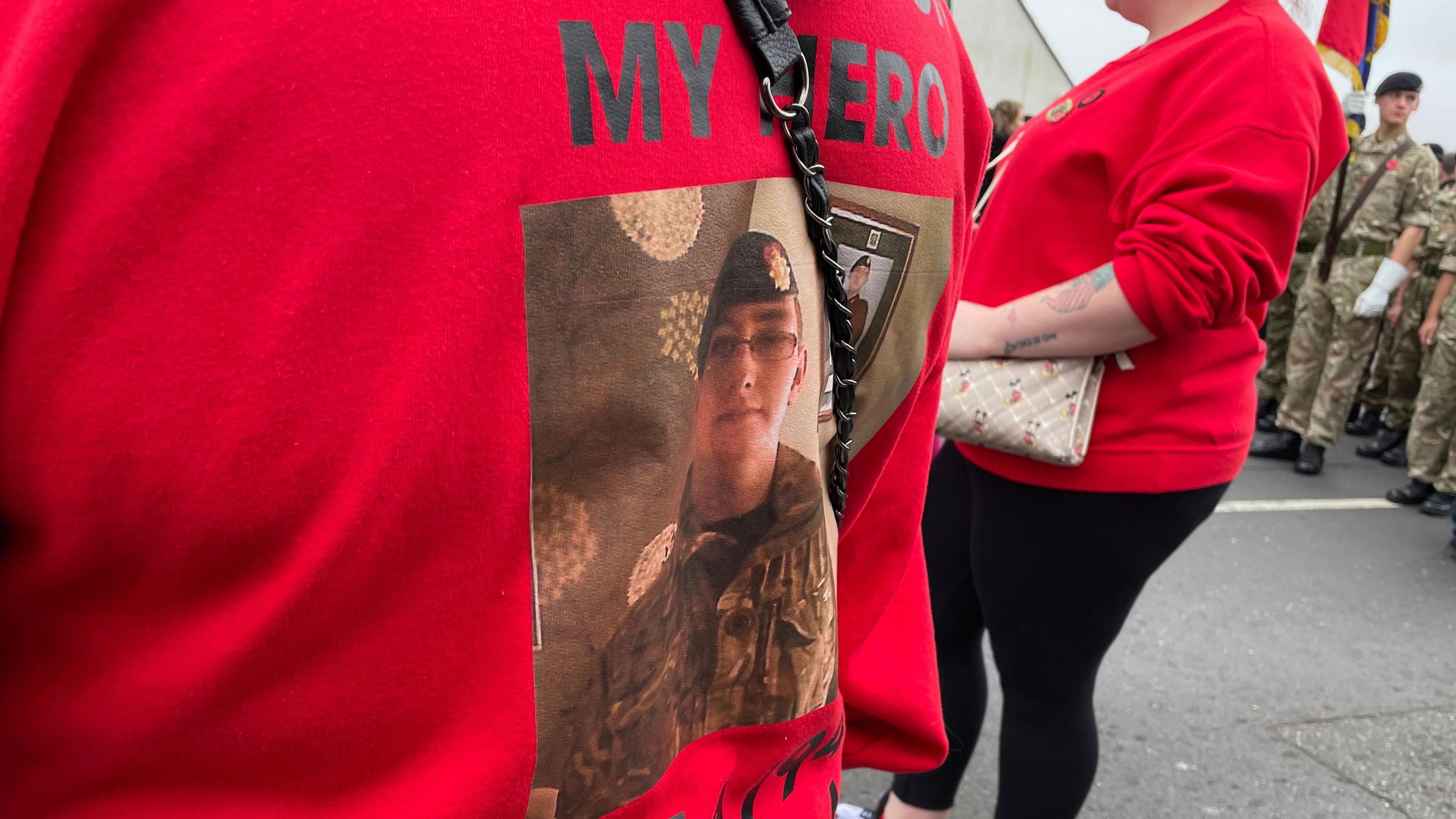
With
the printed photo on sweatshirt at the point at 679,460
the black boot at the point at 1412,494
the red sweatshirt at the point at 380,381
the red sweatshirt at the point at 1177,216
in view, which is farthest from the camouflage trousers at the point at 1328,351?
the red sweatshirt at the point at 380,381

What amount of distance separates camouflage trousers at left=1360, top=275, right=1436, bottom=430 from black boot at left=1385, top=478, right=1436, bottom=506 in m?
1.21

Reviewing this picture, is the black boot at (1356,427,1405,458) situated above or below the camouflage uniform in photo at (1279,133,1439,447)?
below

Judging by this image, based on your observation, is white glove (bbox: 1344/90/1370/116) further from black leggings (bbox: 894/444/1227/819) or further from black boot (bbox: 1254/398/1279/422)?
black leggings (bbox: 894/444/1227/819)

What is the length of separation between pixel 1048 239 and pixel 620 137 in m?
1.15

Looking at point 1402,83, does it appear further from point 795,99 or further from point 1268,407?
point 795,99

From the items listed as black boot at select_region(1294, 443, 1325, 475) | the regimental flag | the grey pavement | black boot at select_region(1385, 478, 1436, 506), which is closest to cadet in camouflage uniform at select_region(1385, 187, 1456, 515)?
black boot at select_region(1385, 478, 1436, 506)

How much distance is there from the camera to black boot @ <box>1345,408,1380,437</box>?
22.2 ft

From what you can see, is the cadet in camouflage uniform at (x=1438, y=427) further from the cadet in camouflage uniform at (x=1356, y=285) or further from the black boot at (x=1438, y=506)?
→ the cadet in camouflage uniform at (x=1356, y=285)

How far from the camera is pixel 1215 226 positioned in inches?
49.9

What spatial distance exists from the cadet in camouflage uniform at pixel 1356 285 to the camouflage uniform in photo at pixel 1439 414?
1.04 feet

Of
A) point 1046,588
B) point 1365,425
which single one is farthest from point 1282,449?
point 1046,588

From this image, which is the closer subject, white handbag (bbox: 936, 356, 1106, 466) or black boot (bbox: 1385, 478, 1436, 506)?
white handbag (bbox: 936, 356, 1106, 466)

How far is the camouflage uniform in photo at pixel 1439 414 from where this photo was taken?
16.4ft

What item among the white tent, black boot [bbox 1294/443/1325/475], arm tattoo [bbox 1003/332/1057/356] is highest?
the white tent
